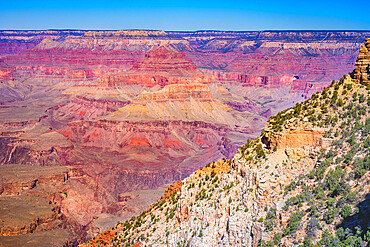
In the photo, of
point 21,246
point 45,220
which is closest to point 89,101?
point 45,220

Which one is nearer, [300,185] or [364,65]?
[300,185]

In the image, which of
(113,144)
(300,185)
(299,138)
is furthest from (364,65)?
(113,144)

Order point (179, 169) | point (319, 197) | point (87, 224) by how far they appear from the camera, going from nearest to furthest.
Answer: point (319, 197) → point (87, 224) → point (179, 169)

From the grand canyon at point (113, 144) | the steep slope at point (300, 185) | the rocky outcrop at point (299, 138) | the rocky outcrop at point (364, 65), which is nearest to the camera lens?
the steep slope at point (300, 185)

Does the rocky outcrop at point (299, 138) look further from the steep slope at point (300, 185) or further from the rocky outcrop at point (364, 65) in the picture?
the rocky outcrop at point (364, 65)

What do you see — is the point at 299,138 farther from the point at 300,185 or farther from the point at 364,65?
the point at 364,65

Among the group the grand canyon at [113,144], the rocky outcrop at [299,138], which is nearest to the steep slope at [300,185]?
the rocky outcrop at [299,138]

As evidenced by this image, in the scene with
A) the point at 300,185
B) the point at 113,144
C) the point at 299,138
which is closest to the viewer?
the point at 300,185

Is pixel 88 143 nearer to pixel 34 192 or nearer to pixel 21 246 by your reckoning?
pixel 34 192
